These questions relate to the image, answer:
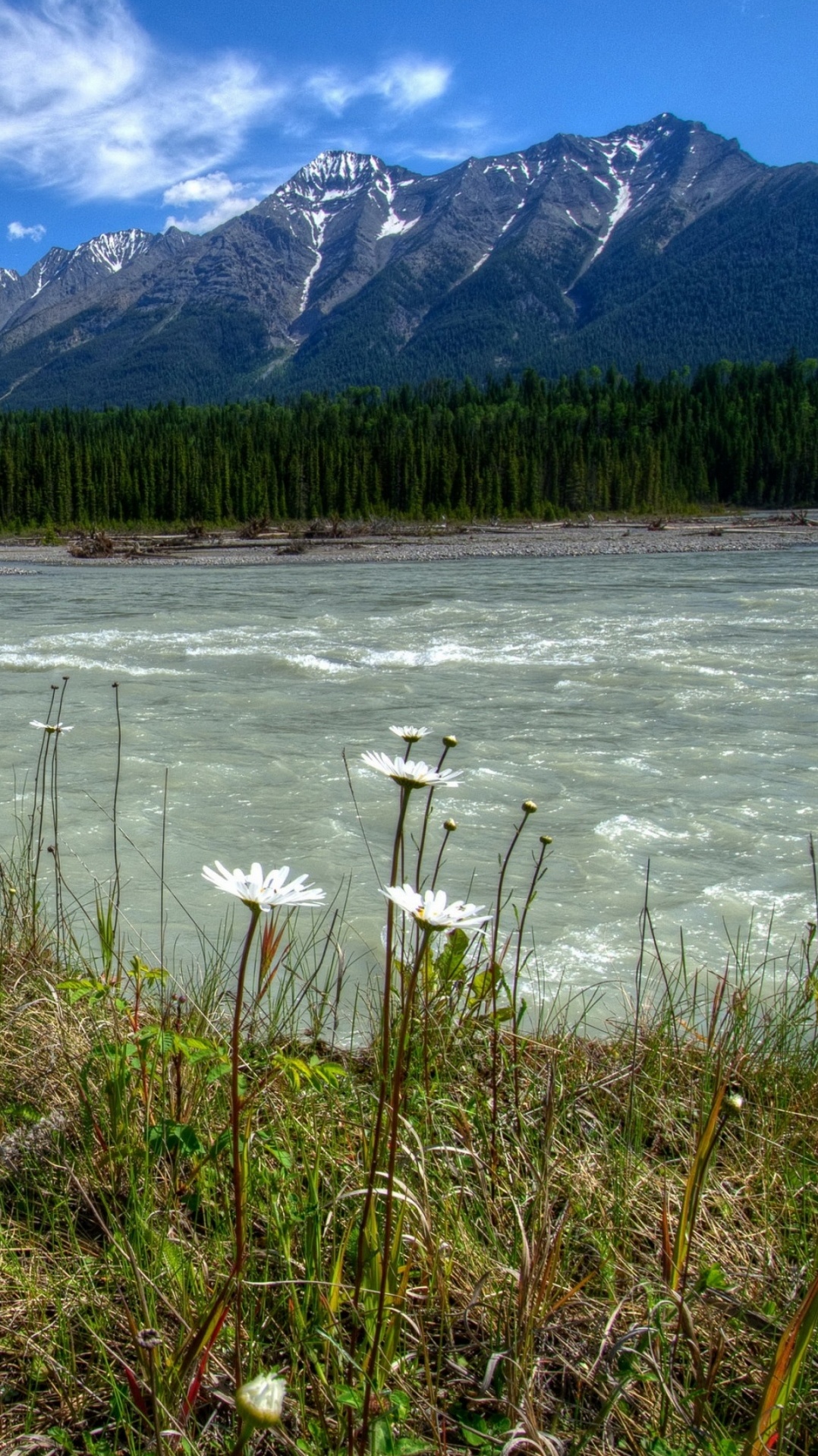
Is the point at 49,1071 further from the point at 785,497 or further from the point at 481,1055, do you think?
the point at 785,497

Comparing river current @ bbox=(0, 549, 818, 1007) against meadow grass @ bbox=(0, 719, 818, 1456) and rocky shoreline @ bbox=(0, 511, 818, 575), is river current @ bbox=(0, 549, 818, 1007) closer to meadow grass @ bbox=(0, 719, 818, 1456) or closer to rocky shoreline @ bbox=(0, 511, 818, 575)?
meadow grass @ bbox=(0, 719, 818, 1456)

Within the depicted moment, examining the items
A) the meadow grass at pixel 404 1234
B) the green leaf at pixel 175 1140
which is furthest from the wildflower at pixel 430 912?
the green leaf at pixel 175 1140

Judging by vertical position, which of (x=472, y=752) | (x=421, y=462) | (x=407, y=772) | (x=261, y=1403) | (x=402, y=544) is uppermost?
(x=421, y=462)

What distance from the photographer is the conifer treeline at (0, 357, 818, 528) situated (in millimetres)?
70812

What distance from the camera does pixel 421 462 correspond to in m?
73.9

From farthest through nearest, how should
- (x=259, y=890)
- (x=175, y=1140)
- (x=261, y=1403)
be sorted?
(x=175, y=1140), (x=259, y=890), (x=261, y=1403)

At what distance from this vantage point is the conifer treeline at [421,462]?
7081cm

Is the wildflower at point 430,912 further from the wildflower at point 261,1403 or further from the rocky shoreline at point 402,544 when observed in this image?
the rocky shoreline at point 402,544

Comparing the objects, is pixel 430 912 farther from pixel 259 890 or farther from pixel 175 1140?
pixel 175 1140

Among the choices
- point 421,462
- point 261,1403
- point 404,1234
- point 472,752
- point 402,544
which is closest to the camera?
Result: point 261,1403

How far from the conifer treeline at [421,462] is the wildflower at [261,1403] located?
69166mm

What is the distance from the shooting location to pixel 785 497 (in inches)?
3511

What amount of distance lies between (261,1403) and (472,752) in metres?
8.01

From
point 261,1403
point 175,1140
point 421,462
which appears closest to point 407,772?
point 261,1403
